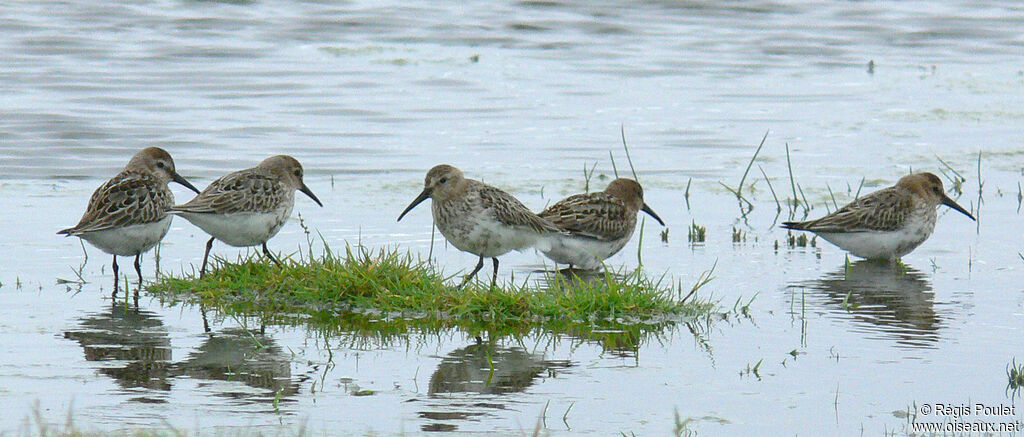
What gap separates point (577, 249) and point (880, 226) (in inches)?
107

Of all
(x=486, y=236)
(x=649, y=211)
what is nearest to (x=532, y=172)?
(x=649, y=211)

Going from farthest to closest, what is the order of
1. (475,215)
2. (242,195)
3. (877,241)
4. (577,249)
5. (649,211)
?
(649,211) → (877,241) → (577,249) → (475,215) → (242,195)

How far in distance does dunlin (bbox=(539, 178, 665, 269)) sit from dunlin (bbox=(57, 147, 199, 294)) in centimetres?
314

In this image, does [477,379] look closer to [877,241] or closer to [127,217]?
[127,217]

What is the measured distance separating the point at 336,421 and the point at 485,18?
2386cm

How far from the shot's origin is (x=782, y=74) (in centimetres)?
2455

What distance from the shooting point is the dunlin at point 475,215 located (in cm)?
1080

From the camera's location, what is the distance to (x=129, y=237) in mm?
10625

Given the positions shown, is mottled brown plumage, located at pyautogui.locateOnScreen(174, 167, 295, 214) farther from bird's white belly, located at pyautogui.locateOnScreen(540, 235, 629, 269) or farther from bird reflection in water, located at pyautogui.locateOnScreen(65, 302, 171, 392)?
bird's white belly, located at pyautogui.locateOnScreen(540, 235, 629, 269)

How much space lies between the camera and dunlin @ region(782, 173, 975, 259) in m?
12.4

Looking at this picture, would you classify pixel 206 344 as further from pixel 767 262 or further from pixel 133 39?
pixel 133 39

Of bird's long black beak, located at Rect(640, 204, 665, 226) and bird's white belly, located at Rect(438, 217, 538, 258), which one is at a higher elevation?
bird's long black beak, located at Rect(640, 204, 665, 226)

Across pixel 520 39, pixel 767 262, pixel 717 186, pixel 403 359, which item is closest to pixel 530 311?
pixel 403 359

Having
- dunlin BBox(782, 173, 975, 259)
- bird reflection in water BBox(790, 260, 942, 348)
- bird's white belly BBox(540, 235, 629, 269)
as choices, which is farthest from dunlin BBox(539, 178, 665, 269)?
bird reflection in water BBox(790, 260, 942, 348)
